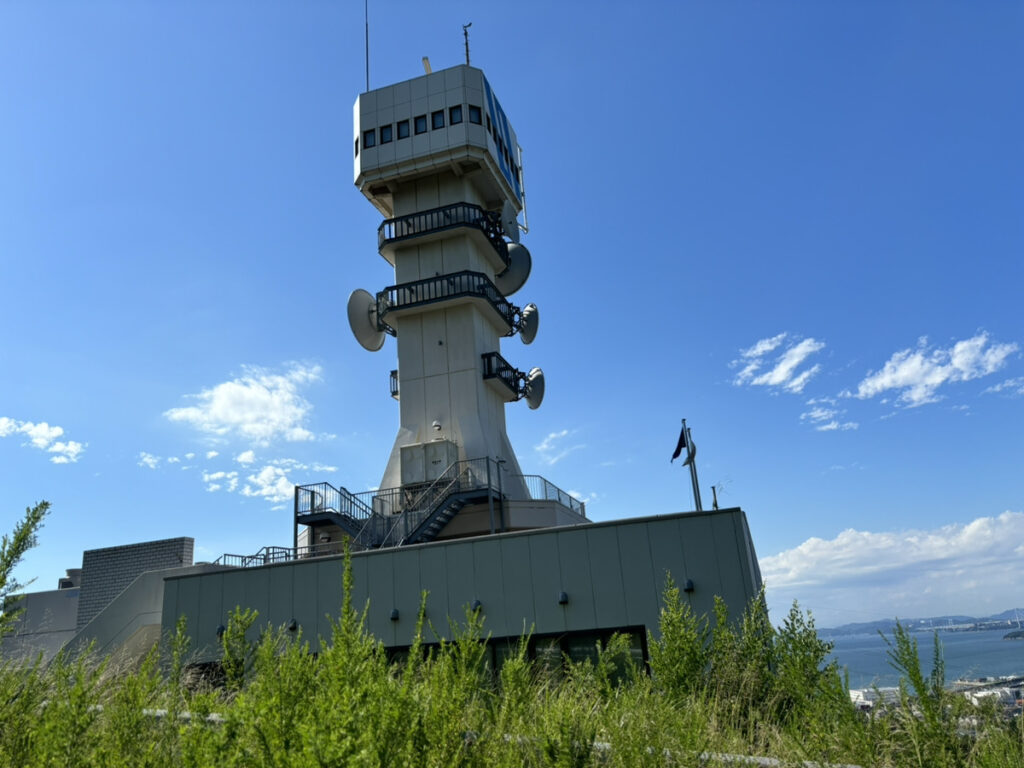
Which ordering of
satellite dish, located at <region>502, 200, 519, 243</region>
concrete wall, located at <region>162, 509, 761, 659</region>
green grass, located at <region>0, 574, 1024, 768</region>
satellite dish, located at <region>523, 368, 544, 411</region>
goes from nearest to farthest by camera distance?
1. green grass, located at <region>0, 574, 1024, 768</region>
2. concrete wall, located at <region>162, 509, 761, 659</region>
3. satellite dish, located at <region>523, 368, 544, 411</region>
4. satellite dish, located at <region>502, 200, 519, 243</region>

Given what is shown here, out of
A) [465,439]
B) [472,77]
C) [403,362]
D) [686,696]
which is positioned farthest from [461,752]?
[472,77]

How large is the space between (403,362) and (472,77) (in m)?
12.9

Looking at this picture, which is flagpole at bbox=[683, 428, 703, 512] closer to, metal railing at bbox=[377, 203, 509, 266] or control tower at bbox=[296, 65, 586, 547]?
control tower at bbox=[296, 65, 586, 547]

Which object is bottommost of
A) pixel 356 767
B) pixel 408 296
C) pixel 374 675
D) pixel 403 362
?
pixel 356 767

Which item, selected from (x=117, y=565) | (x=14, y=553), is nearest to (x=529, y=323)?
(x=117, y=565)

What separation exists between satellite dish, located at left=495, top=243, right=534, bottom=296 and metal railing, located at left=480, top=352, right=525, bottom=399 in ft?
15.1

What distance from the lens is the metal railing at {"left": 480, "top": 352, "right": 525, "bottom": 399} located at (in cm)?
2912

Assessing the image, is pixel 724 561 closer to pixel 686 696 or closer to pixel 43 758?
pixel 686 696

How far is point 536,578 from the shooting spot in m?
15.5

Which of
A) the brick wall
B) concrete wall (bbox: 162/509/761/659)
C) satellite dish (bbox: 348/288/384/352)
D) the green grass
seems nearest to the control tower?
satellite dish (bbox: 348/288/384/352)

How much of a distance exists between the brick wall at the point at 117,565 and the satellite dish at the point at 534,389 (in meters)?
14.5

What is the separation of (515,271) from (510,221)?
2.50 metres

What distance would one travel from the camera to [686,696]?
8.33 meters

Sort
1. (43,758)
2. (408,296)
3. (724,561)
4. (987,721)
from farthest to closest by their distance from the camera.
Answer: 1. (408,296)
2. (724,561)
3. (987,721)
4. (43,758)
